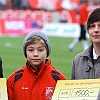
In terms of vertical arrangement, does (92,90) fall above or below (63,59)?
above

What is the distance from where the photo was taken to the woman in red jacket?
4707 mm

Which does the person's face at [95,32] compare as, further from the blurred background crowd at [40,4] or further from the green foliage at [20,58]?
the blurred background crowd at [40,4]

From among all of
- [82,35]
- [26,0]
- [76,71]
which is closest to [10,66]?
[82,35]

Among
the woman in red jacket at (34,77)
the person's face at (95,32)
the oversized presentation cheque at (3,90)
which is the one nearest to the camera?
the oversized presentation cheque at (3,90)

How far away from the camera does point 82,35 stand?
2133cm

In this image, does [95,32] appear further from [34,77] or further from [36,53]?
[34,77]

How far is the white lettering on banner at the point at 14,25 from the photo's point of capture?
30.1 meters

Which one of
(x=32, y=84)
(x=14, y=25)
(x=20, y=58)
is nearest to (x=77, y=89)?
(x=32, y=84)

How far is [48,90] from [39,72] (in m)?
0.20

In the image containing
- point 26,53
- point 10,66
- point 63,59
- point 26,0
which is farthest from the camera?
point 26,0

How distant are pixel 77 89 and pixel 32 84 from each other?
47 centimetres

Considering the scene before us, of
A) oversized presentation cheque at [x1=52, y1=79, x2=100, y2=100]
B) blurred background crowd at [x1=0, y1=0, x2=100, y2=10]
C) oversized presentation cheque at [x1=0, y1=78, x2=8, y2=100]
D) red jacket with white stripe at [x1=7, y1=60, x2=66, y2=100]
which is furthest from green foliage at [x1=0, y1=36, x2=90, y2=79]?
blurred background crowd at [x1=0, y1=0, x2=100, y2=10]

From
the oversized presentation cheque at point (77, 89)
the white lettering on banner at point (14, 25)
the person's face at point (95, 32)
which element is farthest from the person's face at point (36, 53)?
the white lettering on banner at point (14, 25)

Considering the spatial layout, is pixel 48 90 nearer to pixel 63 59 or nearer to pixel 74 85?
pixel 74 85
